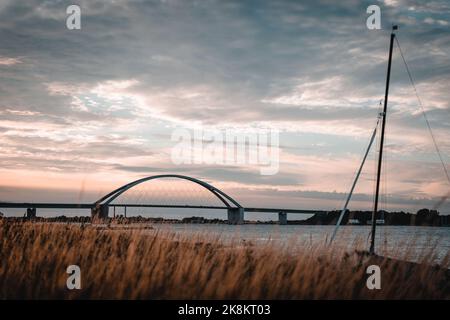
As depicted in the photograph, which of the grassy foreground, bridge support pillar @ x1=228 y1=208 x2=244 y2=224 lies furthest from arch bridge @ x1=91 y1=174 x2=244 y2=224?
the grassy foreground

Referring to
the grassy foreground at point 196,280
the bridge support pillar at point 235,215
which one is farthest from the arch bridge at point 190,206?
the grassy foreground at point 196,280

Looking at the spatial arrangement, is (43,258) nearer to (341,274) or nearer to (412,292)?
(341,274)

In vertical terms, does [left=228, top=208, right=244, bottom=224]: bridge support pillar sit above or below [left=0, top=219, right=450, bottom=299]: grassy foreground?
below

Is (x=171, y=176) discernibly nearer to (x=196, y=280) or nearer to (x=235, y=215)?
(x=235, y=215)

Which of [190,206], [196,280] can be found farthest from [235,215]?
[196,280]

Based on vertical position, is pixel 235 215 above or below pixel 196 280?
below

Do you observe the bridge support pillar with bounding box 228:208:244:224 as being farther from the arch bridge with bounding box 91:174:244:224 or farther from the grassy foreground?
the grassy foreground

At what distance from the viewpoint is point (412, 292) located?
36.4 feet

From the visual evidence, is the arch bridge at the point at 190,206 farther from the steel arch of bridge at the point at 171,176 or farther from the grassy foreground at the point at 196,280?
the grassy foreground at the point at 196,280

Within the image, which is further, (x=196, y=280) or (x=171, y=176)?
(x=171, y=176)

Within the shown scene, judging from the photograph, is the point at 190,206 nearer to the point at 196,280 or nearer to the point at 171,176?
the point at 171,176
